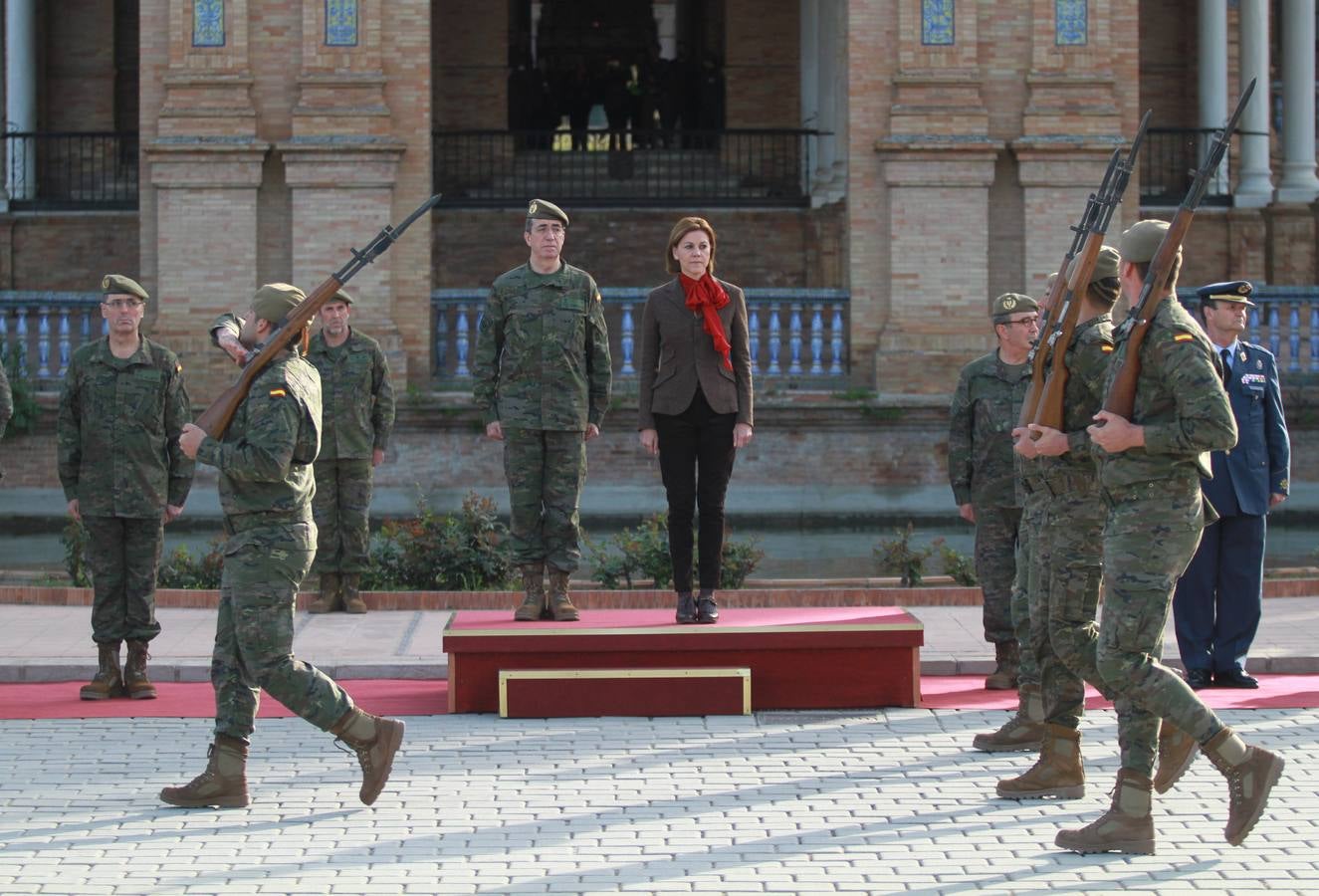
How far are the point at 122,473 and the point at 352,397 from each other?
10.2 ft

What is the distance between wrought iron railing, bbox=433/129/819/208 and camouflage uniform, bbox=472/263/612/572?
15.5 meters

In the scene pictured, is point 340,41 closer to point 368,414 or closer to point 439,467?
point 439,467

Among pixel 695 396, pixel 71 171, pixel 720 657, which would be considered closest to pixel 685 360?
pixel 695 396

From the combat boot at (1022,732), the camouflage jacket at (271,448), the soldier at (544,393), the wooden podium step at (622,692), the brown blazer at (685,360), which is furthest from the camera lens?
the soldier at (544,393)

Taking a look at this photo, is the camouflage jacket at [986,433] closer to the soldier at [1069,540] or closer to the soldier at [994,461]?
the soldier at [994,461]

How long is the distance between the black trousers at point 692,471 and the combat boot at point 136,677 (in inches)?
114

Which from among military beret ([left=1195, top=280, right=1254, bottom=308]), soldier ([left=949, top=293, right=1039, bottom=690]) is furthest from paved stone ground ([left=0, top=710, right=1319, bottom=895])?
military beret ([left=1195, top=280, right=1254, bottom=308])

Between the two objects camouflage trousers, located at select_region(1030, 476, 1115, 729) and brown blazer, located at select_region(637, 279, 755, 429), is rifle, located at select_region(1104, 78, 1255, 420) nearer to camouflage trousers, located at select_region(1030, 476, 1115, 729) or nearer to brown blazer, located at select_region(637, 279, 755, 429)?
camouflage trousers, located at select_region(1030, 476, 1115, 729)

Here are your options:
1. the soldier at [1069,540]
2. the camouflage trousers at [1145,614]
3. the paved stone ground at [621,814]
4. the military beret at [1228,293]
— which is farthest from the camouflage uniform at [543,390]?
the camouflage trousers at [1145,614]

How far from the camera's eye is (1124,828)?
743 cm

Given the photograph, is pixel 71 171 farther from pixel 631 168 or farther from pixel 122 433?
pixel 122 433

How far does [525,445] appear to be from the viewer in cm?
1119

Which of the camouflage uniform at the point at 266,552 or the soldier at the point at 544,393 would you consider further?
the soldier at the point at 544,393

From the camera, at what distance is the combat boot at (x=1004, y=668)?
11.0 metres
